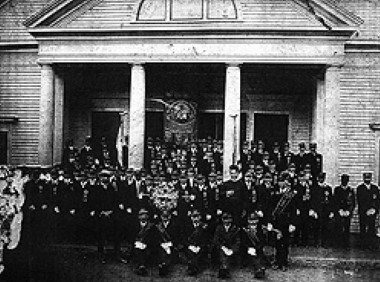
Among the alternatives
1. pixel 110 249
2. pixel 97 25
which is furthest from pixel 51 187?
pixel 97 25

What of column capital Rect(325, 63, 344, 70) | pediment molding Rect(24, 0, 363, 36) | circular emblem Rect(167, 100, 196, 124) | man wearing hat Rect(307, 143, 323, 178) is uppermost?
pediment molding Rect(24, 0, 363, 36)

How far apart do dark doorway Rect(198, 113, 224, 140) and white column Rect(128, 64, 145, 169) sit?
2.97 meters

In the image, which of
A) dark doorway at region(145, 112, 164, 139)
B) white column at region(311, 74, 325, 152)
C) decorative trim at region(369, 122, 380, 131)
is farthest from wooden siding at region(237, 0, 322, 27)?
dark doorway at region(145, 112, 164, 139)

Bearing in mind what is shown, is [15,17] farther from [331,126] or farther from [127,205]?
[331,126]

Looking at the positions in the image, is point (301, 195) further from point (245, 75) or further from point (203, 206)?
point (245, 75)

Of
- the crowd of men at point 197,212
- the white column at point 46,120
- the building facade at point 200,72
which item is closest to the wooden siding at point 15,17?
the building facade at point 200,72

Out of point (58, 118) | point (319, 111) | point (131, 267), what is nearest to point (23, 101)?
point (58, 118)

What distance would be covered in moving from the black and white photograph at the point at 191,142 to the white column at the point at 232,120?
37 millimetres

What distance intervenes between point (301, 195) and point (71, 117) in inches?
353

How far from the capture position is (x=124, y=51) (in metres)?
13.1

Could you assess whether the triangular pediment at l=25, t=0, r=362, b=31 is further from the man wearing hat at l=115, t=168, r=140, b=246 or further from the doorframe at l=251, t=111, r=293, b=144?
the man wearing hat at l=115, t=168, r=140, b=246

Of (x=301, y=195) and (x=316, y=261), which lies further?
(x=301, y=195)

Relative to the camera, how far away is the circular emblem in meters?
15.5

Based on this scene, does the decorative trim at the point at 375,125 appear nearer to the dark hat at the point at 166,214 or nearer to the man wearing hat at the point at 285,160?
the man wearing hat at the point at 285,160
